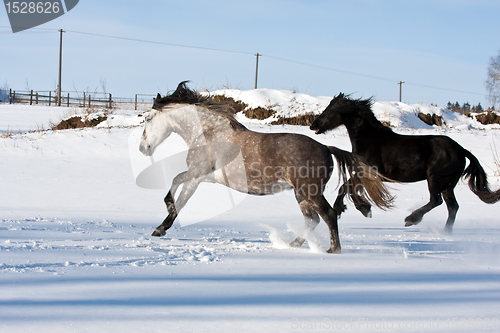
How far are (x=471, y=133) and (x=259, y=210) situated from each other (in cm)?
1025

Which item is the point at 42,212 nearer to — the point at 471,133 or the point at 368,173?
the point at 368,173

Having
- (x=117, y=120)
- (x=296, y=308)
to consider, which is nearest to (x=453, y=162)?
(x=296, y=308)

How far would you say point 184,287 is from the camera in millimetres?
2498

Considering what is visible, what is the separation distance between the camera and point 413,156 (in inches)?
219

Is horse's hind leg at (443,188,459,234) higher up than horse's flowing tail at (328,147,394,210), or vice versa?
horse's flowing tail at (328,147,394,210)

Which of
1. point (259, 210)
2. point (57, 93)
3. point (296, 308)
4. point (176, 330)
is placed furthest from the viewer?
point (57, 93)

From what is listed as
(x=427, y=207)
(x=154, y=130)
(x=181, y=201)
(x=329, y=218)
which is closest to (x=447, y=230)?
(x=427, y=207)

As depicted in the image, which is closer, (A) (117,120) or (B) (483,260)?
(B) (483,260)

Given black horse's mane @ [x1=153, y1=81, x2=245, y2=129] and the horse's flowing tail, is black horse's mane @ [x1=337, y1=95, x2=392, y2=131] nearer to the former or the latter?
the horse's flowing tail

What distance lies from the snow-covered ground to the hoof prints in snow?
15 millimetres

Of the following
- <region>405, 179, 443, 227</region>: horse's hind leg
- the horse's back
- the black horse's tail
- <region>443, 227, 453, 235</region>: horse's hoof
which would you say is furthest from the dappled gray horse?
the black horse's tail

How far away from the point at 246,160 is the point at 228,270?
4.33ft

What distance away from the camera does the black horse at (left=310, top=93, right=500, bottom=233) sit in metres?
5.54

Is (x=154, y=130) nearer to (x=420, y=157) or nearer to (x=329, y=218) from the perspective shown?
(x=329, y=218)
